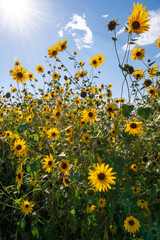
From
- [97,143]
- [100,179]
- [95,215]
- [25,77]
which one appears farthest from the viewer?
[25,77]

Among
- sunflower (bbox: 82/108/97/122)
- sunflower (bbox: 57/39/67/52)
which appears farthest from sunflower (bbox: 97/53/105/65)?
sunflower (bbox: 82/108/97/122)

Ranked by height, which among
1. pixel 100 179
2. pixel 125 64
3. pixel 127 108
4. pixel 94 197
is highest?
pixel 125 64

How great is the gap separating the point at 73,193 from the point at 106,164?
1.38 ft

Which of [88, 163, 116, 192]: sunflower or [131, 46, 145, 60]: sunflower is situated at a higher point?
[131, 46, 145, 60]: sunflower

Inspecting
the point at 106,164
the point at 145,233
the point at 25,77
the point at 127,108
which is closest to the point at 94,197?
the point at 106,164

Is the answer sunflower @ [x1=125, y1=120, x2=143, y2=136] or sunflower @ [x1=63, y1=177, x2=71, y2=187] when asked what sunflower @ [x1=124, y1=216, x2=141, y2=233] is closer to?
sunflower @ [x1=63, y1=177, x2=71, y2=187]

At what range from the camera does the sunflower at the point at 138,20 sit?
173 centimetres

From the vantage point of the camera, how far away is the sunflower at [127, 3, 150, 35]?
173cm

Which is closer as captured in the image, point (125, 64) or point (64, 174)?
point (64, 174)

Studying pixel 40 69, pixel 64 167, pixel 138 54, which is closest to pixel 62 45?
pixel 138 54

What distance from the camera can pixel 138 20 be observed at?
1.76 meters

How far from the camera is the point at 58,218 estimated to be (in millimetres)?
1648

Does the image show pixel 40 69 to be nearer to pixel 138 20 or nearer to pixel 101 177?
pixel 138 20

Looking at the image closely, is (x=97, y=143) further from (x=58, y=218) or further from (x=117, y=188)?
A: (x=58, y=218)
